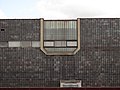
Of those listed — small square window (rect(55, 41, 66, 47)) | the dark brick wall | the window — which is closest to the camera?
the dark brick wall

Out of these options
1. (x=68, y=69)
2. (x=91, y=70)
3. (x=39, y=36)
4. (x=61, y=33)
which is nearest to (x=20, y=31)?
(x=39, y=36)

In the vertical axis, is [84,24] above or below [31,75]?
above

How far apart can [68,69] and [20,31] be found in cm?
810

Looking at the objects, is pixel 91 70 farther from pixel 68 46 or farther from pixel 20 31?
pixel 20 31

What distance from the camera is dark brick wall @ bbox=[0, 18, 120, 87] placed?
119ft

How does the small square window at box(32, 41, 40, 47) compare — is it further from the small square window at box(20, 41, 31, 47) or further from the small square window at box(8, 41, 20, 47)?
the small square window at box(8, 41, 20, 47)

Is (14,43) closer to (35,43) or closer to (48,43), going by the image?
(35,43)

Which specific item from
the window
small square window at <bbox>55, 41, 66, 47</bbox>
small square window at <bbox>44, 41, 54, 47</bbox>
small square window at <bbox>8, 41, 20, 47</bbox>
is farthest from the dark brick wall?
small square window at <bbox>55, 41, 66, 47</bbox>

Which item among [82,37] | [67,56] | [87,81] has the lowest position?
[87,81]

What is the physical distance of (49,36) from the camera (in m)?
37.2

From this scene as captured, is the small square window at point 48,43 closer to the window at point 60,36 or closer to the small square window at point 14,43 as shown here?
the window at point 60,36

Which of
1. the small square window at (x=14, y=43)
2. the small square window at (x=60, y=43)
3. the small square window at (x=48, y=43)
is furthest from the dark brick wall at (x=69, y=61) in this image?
the small square window at (x=60, y=43)

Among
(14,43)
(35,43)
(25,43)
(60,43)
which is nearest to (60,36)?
(60,43)

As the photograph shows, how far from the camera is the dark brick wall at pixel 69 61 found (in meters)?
36.2
